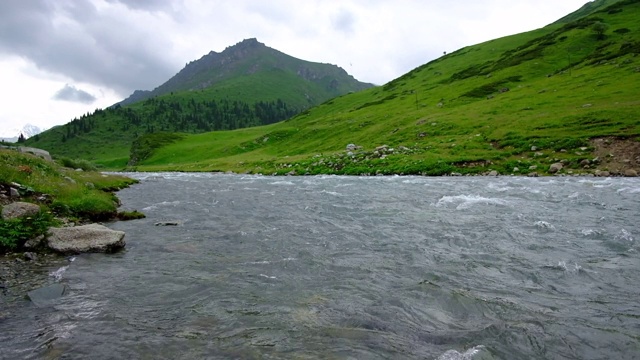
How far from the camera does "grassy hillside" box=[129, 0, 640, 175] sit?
43000 millimetres

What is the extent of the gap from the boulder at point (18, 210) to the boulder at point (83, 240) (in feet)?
5.31

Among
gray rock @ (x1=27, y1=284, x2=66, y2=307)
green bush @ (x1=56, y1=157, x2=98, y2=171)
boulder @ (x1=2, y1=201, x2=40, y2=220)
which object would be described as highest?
green bush @ (x1=56, y1=157, x2=98, y2=171)

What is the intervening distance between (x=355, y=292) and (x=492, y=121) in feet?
194

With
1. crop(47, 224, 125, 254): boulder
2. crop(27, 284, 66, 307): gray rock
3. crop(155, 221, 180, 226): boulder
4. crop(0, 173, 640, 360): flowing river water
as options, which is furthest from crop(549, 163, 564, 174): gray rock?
crop(27, 284, 66, 307): gray rock

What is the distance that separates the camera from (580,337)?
7.09 meters

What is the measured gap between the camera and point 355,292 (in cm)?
956

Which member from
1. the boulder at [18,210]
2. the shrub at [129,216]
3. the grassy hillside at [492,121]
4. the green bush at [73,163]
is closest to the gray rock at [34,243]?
the boulder at [18,210]

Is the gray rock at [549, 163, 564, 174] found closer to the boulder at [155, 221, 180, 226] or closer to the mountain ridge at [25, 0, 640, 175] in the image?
the mountain ridge at [25, 0, 640, 175]

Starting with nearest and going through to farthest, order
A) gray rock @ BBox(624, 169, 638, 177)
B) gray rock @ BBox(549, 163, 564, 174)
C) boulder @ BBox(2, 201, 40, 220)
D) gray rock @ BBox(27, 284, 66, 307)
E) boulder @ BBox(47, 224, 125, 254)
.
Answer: gray rock @ BBox(27, 284, 66, 307)
boulder @ BBox(47, 224, 125, 254)
boulder @ BBox(2, 201, 40, 220)
gray rock @ BBox(624, 169, 638, 177)
gray rock @ BBox(549, 163, 564, 174)

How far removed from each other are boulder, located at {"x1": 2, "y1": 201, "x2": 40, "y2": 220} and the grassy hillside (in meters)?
36.3

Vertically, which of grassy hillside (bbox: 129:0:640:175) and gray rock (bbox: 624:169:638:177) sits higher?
grassy hillside (bbox: 129:0:640:175)

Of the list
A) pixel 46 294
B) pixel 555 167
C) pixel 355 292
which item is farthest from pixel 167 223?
pixel 555 167

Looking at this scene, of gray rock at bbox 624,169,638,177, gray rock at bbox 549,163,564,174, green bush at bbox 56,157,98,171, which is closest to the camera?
gray rock at bbox 624,169,638,177

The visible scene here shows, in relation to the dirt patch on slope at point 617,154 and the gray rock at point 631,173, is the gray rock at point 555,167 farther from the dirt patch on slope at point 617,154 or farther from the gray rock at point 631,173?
the gray rock at point 631,173
